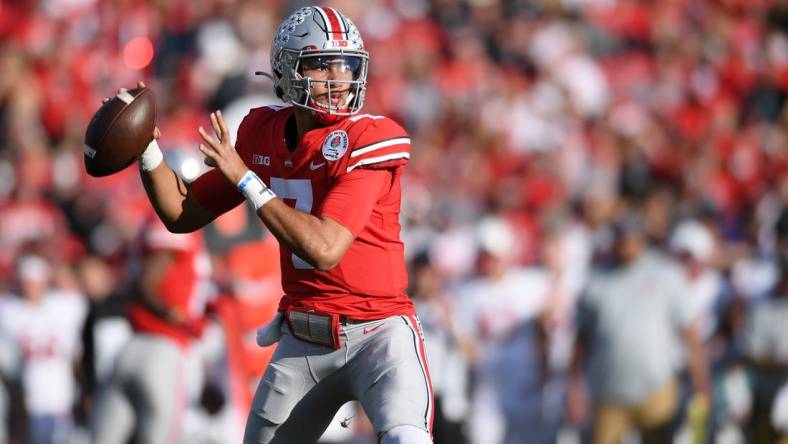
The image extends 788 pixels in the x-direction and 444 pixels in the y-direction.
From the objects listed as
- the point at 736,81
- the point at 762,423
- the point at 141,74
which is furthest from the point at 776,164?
the point at 141,74

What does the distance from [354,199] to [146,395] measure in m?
3.16

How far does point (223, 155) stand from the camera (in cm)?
421

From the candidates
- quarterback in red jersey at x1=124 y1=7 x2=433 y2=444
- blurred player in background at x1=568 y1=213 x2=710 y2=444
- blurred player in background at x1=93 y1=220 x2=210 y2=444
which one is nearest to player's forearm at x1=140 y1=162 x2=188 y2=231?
quarterback in red jersey at x1=124 y1=7 x2=433 y2=444

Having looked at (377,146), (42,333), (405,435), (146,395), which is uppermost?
(377,146)

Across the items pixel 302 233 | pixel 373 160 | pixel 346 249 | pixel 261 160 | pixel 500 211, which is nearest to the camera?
pixel 302 233

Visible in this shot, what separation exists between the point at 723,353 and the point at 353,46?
17.1ft

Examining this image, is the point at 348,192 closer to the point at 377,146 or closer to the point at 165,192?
the point at 377,146

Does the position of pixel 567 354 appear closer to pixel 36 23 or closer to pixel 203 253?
pixel 203 253

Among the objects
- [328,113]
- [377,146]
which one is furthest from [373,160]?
[328,113]

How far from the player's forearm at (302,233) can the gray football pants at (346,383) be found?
422 mm

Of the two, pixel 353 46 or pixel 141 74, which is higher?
pixel 353 46

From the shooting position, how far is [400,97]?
13188 millimetres

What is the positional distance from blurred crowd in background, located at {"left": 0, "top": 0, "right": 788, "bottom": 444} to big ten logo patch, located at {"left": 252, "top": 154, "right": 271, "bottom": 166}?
89 cm

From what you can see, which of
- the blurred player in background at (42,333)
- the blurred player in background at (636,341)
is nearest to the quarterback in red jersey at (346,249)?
the blurred player in background at (636,341)
